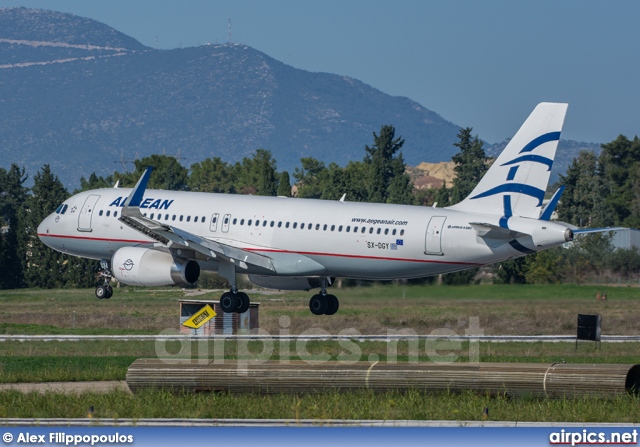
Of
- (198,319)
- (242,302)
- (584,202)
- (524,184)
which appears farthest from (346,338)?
(584,202)

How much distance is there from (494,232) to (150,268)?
13704 millimetres

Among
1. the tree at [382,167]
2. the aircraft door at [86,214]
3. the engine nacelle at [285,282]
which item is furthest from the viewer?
the tree at [382,167]

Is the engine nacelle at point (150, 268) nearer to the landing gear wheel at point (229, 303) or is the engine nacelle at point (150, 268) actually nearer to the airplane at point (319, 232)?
the airplane at point (319, 232)

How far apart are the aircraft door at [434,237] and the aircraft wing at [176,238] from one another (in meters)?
7.09

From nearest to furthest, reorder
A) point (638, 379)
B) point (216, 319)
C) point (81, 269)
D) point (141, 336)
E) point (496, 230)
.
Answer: point (638, 379)
point (496, 230)
point (141, 336)
point (216, 319)
point (81, 269)

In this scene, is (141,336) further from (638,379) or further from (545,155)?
(638,379)

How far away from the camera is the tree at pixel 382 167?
413 feet

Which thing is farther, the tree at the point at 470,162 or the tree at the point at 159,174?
the tree at the point at 470,162

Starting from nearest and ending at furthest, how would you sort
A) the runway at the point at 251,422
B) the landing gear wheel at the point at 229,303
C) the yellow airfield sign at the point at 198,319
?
the runway at the point at 251,422 → the landing gear wheel at the point at 229,303 → the yellow airfield sign at the point at 198,319

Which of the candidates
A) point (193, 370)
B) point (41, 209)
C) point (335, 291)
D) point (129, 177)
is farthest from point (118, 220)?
point (129, 177)

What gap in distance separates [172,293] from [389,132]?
80.4 m

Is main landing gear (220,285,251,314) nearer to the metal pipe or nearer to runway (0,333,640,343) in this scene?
runway (0,333,640,343)

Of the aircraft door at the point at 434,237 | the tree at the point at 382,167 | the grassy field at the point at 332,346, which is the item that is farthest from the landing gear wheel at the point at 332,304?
the tree at the point at 382,167

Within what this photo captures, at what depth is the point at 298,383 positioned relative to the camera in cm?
2683
